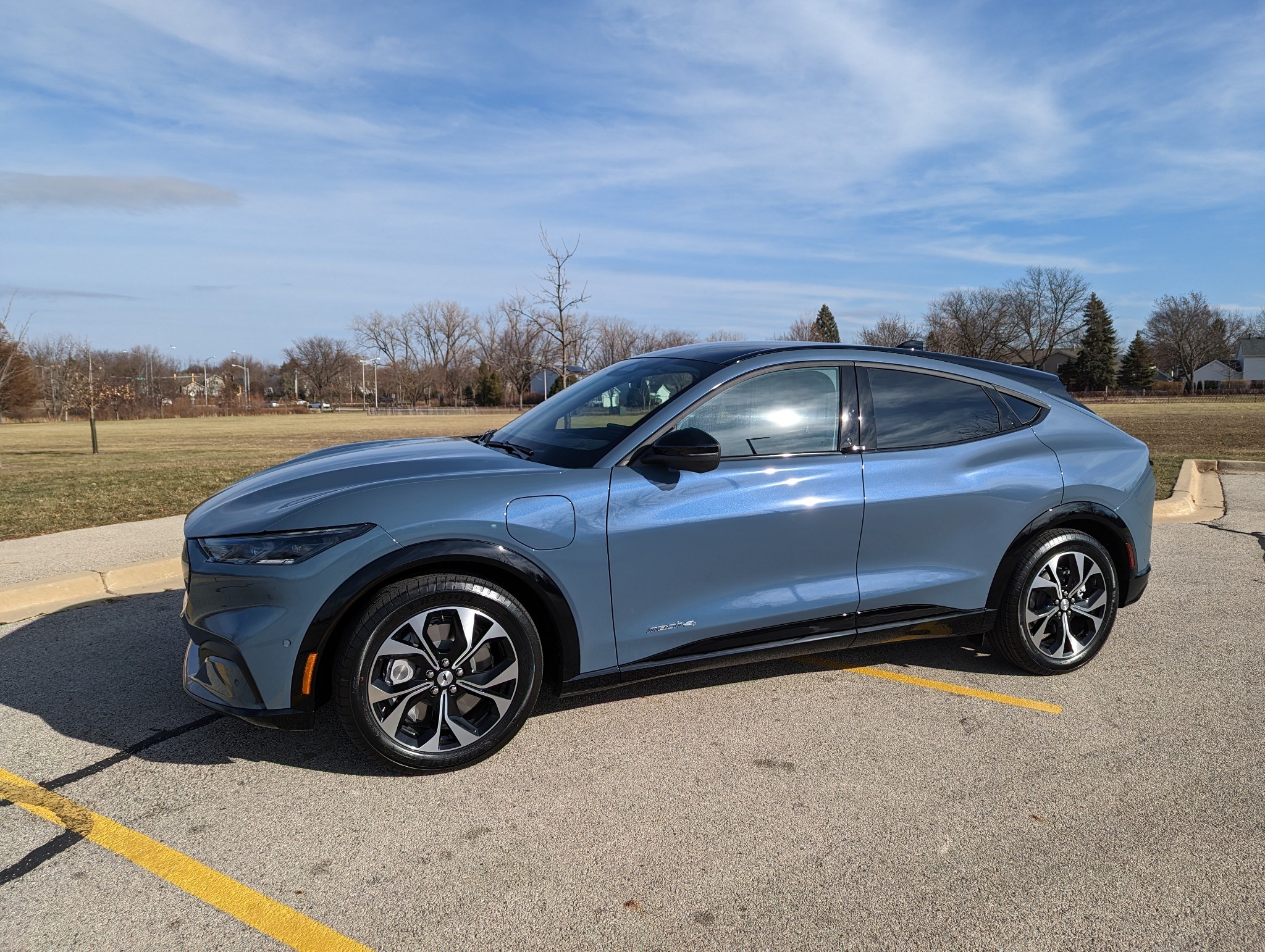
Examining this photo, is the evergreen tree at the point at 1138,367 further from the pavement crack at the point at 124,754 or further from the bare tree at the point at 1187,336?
the pavement crack at the point at 124,754

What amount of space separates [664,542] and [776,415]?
0.83 metres

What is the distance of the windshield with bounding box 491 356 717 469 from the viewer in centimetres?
362

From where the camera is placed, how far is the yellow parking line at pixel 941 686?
13.0 ft

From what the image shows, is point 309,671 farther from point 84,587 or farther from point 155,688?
point 84,587

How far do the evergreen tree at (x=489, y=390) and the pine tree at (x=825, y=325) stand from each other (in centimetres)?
3546

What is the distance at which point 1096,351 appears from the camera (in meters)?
89.9

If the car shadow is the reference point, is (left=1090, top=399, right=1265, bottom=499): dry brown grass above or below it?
above

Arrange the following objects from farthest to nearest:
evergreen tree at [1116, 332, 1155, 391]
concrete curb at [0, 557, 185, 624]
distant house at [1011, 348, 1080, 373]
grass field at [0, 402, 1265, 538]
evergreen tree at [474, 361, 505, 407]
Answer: distant house at [1011, 348, 1080, 373]
evergreen tree at [474, 361, 505, 407]
evergreen tree at [1116, 332, 1155, 391]
grass field at [0, 402, 1265, 538]
concrete curb at [0, 557, 185, 624]

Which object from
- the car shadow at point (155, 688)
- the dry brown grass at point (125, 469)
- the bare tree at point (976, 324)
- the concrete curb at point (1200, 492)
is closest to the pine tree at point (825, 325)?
the bare tree at point (976, 324)

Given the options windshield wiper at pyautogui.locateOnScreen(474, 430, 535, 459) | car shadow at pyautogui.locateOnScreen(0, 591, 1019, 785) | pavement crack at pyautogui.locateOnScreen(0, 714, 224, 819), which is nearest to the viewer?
pavement crack at pyautogui.locateOnScreen(0, 714, 224, 819)

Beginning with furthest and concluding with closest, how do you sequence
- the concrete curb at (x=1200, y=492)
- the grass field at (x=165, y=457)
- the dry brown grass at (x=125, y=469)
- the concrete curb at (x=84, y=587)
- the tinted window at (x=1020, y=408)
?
the grass field at (x=165, y=457) → the dry brown grass at (x=125, y=469) → the concrete curb at (x=1200, y=492) → the concrete curb at (x=84, y=587) → the tinted window at (x=1020, y=408)

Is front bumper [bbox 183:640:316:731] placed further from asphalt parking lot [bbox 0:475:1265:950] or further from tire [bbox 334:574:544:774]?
asphalt parking lot [bbox 0:475:1265:950]

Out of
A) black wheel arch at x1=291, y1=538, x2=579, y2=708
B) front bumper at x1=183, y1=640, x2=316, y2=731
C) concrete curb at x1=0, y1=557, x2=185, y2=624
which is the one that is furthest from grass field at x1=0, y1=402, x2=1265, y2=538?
black wheel arch at x1=291, y1=538, x2=579, y2=708

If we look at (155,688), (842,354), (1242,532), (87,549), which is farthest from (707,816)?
(1242,532)
